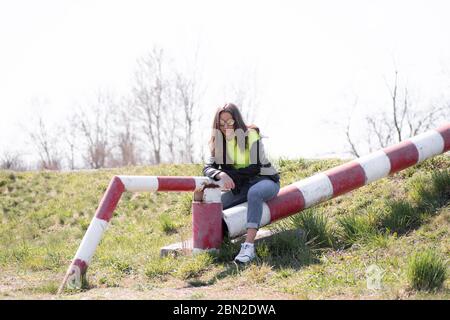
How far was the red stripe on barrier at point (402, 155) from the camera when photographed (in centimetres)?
624

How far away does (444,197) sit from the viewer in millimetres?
6285

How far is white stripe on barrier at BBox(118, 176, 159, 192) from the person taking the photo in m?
5.54

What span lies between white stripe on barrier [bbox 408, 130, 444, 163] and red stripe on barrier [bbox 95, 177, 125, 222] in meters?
3.26

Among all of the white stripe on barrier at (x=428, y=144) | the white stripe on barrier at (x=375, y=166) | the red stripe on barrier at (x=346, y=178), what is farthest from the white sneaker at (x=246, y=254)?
the white stripe on barrier at (x=428, y=144)

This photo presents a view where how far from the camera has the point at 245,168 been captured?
5855 millimetres

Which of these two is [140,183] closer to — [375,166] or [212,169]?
[212,169]

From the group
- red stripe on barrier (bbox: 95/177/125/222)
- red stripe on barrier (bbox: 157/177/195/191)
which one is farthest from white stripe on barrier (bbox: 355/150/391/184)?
red stripe on barrier (bbox: 95/177/125/222)

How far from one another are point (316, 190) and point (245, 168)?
80cm

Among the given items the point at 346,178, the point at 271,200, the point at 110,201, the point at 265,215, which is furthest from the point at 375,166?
the point at 110,201

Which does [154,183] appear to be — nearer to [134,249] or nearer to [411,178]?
[134,249]

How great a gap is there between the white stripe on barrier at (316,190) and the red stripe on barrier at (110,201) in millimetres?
1870

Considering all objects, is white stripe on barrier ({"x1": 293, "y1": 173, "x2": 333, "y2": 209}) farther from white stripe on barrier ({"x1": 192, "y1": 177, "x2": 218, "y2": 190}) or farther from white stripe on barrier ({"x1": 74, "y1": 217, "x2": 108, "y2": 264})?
white stripe on barrier ({"x1": 74, "y1": 217, "x2": 108, "y2": 264})

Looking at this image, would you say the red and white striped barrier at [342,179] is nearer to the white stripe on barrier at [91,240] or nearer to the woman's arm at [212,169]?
the woman's arm at [212,169]

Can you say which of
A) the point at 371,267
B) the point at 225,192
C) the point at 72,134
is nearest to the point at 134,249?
the point at 225,192
